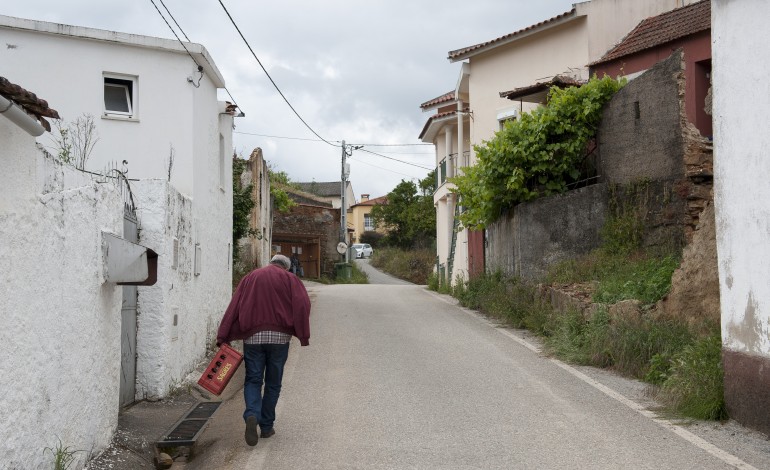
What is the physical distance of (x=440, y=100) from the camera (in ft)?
105

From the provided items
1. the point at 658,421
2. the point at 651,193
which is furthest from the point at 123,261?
the point at 651,193

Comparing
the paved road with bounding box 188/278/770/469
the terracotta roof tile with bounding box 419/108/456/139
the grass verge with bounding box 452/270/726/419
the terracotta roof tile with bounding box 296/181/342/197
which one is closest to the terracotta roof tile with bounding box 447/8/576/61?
the terracotta roof tile with bounding box 419/108/456/139

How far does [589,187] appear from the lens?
1617cm

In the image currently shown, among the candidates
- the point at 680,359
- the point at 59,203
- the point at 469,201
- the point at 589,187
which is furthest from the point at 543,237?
the point at 59,203

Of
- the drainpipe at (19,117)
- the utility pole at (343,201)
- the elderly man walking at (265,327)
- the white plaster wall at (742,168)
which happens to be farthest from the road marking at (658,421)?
the utility pole at (343,201)

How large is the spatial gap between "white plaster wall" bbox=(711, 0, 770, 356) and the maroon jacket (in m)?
4.19

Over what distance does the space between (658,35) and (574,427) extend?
50.4 ft

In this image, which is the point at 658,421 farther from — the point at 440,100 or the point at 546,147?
the point at 440,100

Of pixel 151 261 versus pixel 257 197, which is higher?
pixel 257 197

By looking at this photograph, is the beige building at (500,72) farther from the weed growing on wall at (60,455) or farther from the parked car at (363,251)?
the parked car at (363,251)

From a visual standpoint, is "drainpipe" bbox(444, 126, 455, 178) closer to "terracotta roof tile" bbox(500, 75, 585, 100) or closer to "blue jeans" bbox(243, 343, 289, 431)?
"terracotta roof tile" bbox(500, 75, 585, 100)

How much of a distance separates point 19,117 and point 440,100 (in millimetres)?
28188

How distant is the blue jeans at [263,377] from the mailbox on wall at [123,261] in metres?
1.24

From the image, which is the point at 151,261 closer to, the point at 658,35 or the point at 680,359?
the point at 680,359
